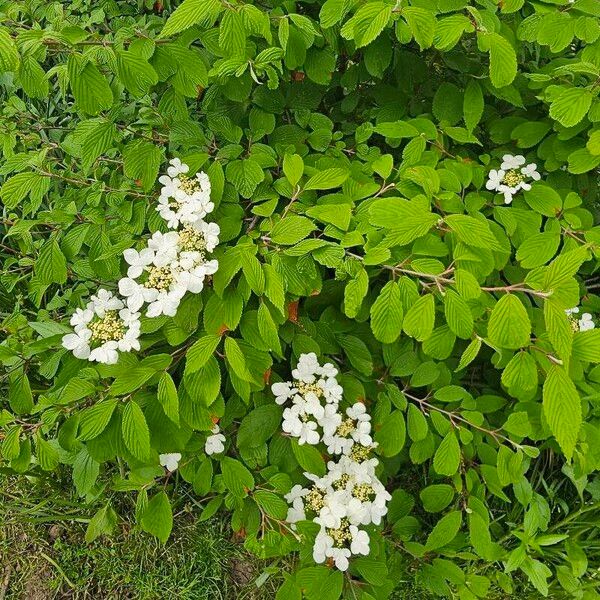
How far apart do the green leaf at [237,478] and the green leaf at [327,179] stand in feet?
1.95


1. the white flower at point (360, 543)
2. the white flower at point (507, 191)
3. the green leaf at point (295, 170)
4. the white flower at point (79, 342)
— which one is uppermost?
the green leaf at point (295, 170)

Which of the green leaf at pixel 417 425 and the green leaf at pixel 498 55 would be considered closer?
the green leaf at pixel 498 55

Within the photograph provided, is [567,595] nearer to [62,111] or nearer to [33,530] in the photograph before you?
[33,530]

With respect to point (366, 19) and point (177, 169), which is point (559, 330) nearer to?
point (366, 19)

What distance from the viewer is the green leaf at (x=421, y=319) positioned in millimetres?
1039

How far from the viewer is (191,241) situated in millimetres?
1117

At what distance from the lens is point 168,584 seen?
5.82ft

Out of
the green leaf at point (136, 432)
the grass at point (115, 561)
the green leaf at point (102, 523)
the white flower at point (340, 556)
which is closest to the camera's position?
the green leaf at point (136, 432)

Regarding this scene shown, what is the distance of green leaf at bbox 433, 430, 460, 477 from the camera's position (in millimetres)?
1278

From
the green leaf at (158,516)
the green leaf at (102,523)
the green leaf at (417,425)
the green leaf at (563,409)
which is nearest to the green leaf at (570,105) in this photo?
the green leaf at (563,409)

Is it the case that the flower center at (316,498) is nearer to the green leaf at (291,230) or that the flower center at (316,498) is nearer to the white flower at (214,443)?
the white flower at (214,443)

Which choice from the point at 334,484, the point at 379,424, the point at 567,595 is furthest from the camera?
the point at 567,595

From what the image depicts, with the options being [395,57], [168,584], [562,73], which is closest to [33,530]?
[168,584]

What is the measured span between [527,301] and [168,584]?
49.6 inches
